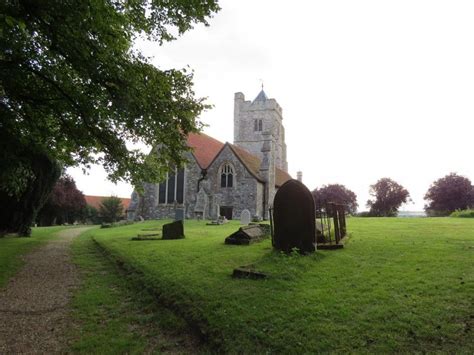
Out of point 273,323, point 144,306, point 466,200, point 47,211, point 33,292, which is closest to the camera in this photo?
point 273,323

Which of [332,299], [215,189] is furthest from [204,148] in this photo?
[332,299]

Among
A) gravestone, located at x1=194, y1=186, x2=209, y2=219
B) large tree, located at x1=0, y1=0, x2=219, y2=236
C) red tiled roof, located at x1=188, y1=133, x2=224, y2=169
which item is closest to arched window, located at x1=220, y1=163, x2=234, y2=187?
red tiled roof, located at x1=188, y1=133, x2=224, y2=169

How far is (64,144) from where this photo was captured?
11.8 m

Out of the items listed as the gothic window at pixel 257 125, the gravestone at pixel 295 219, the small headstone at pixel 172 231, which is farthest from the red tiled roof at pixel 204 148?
the gravestone at pixel 295 219

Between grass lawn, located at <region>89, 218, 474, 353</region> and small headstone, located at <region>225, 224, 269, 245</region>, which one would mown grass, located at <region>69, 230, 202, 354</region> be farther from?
small headstone, located at <region>225, 224, 269, 245</region>

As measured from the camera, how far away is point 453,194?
43156 mm

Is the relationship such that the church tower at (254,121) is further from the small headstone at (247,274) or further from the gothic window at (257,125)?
the small headstone at (247,274)

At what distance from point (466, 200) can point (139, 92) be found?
4555cm

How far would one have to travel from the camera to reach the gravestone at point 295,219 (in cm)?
865

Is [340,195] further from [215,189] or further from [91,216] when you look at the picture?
[91,216]

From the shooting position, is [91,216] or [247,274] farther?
[91,216]

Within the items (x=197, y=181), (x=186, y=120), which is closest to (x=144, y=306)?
(x=186, y=120)

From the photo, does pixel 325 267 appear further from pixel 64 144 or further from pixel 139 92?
pixel 64 144

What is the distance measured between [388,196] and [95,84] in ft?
145
